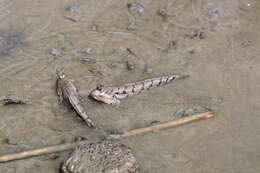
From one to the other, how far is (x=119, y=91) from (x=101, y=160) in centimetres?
159

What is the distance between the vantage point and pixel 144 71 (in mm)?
6945

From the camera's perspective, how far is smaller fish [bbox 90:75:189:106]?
251 inches

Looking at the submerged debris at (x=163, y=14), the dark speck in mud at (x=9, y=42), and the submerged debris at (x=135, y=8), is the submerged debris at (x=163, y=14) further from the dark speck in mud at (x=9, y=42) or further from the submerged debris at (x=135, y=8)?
the dark speck in mud at (x=9, y=42)

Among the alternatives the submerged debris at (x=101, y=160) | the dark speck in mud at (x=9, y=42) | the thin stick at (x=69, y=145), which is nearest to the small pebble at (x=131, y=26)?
the dark speck in mud at (x=9, y=42)

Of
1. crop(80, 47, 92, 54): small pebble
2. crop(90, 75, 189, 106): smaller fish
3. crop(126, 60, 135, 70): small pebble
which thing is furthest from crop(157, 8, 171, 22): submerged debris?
crop(90, 75, 189, 106): smaller fish

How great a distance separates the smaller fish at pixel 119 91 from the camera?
6.37m

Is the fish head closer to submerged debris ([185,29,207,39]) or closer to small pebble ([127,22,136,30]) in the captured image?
small pebble ([127,22,136,30])

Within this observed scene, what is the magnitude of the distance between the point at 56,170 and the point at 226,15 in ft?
16.1

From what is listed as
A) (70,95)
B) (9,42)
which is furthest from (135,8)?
(70,95)

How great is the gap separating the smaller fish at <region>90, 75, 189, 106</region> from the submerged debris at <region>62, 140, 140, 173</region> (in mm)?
1141

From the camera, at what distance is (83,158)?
17.1 feet

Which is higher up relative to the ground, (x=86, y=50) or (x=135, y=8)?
(x=135, y=8)

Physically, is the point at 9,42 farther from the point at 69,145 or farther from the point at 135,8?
the point at 69,145

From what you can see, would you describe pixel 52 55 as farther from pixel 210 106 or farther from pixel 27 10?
pixel 210 106
